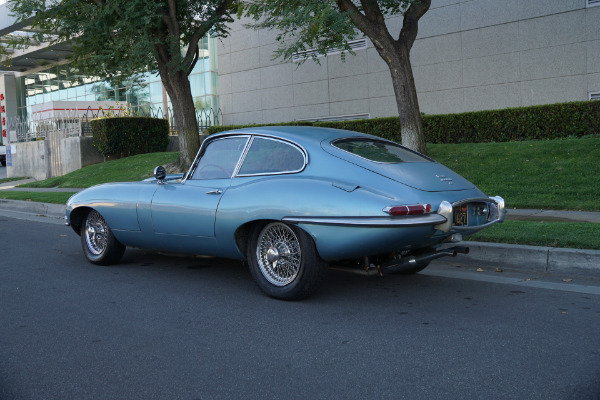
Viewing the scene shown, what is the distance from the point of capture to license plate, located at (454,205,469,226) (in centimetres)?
500

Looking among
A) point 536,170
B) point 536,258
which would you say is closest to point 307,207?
point 536,258

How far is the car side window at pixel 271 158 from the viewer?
537cm

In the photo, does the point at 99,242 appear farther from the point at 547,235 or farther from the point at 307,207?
the point at 547,235

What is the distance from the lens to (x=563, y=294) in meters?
5.26

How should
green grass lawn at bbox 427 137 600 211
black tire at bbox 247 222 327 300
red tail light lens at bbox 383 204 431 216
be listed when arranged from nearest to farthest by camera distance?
red tail light lens at bbox 383 204 431 216
black tire at bbox 247 222 327 300
green grass lawn at bbox 427 137 600 211

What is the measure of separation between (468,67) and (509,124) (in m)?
3.88

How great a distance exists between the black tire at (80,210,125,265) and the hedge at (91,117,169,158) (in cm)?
1561

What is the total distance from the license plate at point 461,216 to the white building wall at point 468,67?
13.3 m

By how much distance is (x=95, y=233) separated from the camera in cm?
700

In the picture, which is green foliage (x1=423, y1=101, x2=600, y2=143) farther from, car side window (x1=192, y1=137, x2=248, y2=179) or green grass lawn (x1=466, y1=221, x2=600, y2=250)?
car side window (x1=192, y1=137, x2=248, y2=179)

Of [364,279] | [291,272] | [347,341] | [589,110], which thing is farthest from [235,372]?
[589,110]

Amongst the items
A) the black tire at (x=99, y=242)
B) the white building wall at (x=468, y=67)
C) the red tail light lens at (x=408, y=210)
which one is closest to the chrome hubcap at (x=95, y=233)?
the black tire at (x=99, y=242)

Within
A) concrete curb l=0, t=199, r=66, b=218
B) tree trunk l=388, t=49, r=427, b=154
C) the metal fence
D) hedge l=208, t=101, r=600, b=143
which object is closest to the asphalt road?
tree trunk l=388, t=49, r=427, b=154

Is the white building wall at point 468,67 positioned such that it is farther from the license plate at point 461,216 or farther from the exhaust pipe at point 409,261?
the exhaust pipe at point 409,261
